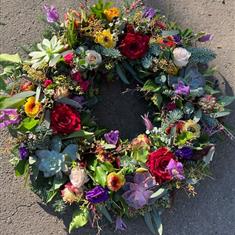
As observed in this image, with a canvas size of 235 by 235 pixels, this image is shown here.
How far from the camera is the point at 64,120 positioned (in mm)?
1750

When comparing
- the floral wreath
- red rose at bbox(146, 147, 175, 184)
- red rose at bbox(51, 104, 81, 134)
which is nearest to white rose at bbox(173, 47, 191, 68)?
the floral wreath

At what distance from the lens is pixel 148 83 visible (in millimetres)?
1853

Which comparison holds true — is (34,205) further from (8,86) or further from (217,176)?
(217,176)

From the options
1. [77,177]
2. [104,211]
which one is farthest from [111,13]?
[104,211]

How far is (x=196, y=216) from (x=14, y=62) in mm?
961

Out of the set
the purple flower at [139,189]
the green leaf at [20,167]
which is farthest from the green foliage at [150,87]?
the green leaf at [20,167]

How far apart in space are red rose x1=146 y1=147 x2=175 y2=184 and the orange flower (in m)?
0.12

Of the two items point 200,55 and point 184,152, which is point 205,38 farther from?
point 184,152

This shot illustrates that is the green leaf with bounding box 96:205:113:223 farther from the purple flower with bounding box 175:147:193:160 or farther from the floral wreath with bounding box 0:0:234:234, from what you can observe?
the purple flower with bounding box 175:147:193:160

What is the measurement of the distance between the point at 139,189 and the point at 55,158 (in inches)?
13.0

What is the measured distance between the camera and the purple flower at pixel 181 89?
5.99 feet

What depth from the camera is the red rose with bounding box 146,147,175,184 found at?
177 centimetres

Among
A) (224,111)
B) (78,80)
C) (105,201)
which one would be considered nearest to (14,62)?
(78,80)

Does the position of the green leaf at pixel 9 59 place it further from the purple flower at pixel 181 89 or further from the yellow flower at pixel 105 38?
the purple flower at pixel 181 89
